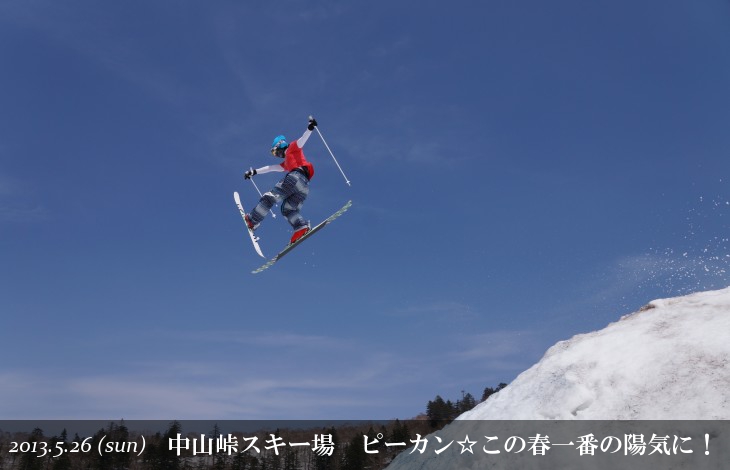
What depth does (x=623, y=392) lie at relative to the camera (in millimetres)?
12672

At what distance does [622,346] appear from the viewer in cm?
1408

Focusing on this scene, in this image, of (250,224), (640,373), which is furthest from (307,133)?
(640,373)

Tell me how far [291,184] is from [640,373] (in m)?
14.0

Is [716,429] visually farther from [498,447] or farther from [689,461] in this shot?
[498,447]

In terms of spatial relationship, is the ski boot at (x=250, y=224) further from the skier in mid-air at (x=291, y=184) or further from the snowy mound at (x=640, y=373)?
the snowy mound at (x=640, y=373)

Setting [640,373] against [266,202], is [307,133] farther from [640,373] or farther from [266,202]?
[640,373]

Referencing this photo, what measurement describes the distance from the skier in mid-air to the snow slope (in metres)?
10.7

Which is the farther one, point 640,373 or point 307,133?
point 307,133

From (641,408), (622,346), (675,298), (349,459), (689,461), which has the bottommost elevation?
(349,459)

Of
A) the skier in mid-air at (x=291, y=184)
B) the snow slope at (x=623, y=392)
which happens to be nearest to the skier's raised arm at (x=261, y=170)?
the skier in mid-air at (x=291, y=184)

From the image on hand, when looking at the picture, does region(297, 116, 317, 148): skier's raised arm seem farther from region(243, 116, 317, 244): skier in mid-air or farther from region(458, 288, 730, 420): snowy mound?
region(458, 288, 730, 420): snowy mound

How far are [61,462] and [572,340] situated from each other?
171 meters

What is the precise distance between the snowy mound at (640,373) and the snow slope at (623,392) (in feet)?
0.07

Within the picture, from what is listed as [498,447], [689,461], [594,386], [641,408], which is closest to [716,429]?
[689,461]
